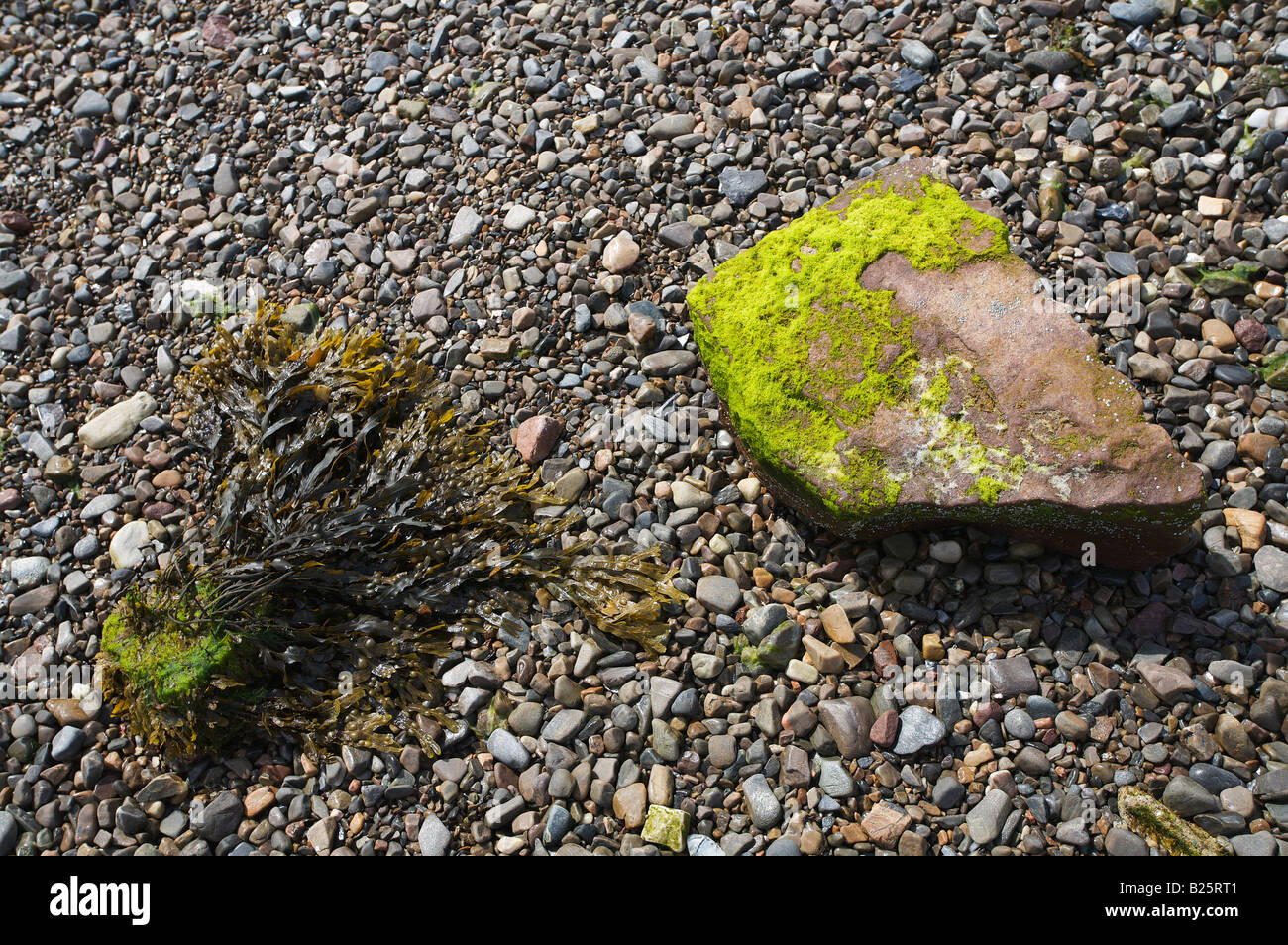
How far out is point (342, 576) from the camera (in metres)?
3.40

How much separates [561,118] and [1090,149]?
8.41ft

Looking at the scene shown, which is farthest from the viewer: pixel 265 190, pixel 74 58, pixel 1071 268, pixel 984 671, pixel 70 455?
pixel 74 58

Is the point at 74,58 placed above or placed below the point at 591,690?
above

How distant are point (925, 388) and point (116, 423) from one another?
3563mm

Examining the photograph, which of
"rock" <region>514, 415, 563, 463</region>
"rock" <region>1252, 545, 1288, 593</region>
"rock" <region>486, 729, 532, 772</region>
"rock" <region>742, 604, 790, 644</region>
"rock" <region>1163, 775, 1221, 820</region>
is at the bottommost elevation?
"rock" <region>486, 729, 532, 772</region>

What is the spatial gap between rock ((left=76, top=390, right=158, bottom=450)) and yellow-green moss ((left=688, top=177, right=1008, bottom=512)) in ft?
8.55

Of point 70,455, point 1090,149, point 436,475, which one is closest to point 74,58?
point 70,455

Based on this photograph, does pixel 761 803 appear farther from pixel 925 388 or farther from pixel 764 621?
pixel 925 388

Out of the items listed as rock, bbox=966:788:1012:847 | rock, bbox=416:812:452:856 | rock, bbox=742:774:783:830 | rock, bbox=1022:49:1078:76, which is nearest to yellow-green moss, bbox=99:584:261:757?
rock, bbox=416:812:452:856

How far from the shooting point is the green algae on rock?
300 centimetres

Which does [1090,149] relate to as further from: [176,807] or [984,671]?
[176,807]

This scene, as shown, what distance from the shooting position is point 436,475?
142 inches

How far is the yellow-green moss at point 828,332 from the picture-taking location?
3.23m

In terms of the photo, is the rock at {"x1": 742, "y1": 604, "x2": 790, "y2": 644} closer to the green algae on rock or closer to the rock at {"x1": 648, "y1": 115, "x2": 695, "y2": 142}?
the green algae on rock
